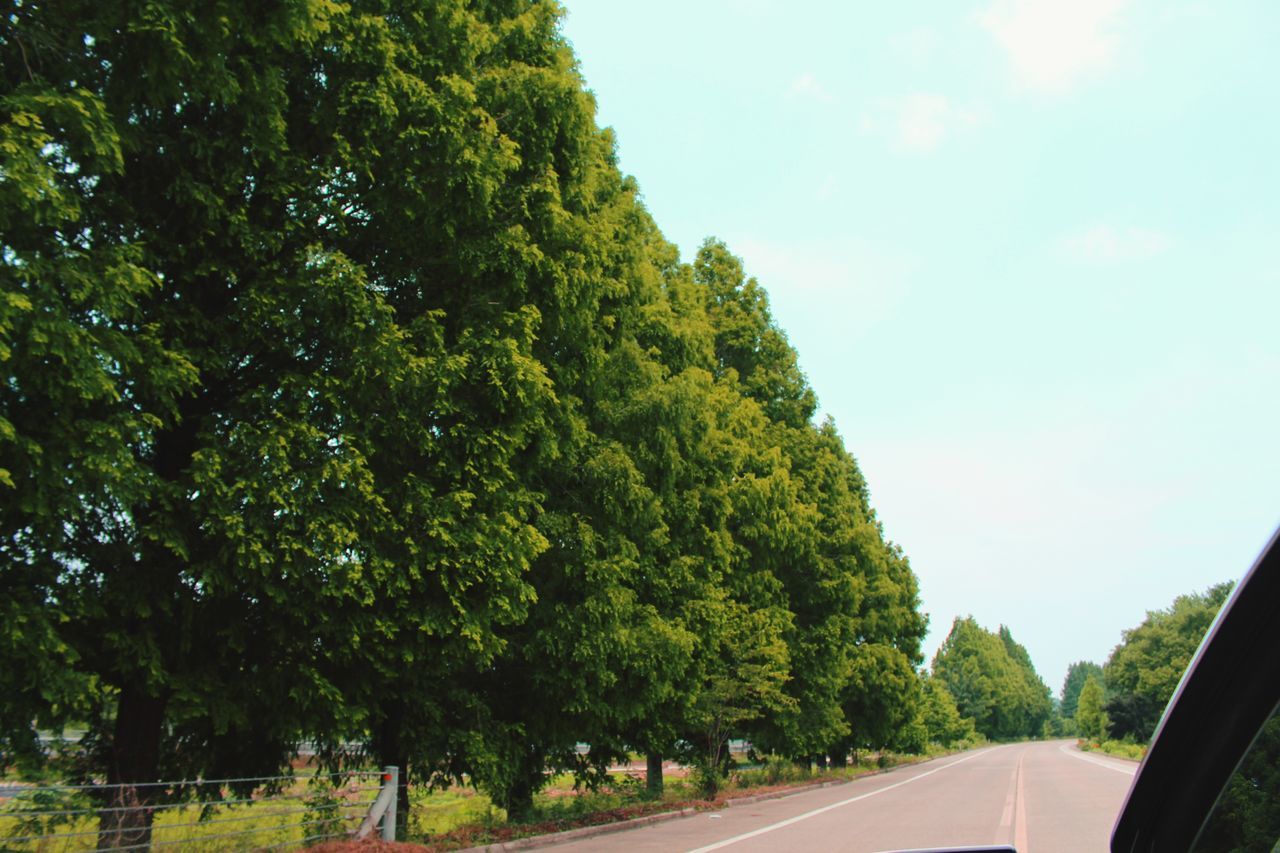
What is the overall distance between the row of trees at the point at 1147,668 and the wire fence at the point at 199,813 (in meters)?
Result: 7.57

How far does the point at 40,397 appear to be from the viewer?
7.84 m

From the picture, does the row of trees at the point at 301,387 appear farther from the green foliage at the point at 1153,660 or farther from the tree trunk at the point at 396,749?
the green foliage at the point at 1153,660

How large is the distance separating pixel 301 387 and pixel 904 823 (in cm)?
1192

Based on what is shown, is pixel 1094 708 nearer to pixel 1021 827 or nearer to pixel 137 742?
pixel 137 742

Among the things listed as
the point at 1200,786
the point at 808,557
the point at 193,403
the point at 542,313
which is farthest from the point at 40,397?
the point at 808,557

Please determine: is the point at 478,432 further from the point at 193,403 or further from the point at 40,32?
the point at 40,32

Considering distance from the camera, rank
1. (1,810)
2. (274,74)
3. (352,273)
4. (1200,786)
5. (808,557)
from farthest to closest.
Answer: (808,557) < (352,273) < (274,74) < (1,810) < (1200,786)

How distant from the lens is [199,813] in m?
11.1

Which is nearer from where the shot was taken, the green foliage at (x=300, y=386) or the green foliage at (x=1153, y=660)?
the green foliage at (x=1153, y=660)

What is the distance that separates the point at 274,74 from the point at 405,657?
6392mm

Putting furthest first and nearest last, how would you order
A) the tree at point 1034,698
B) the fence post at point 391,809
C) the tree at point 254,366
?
the tree at point 1034,698 < the fence post at point 391,809 < the tree at point 254,366

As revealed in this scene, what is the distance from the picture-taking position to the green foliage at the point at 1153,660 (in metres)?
2.14

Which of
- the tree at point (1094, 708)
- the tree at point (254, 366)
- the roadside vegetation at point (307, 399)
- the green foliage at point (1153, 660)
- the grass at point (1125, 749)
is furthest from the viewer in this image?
the roadside vegetation at point (307, 399)

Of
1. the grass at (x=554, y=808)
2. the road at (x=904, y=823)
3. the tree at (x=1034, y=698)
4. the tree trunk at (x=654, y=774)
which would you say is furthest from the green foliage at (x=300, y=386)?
the tree at (x=1034, y=698)
